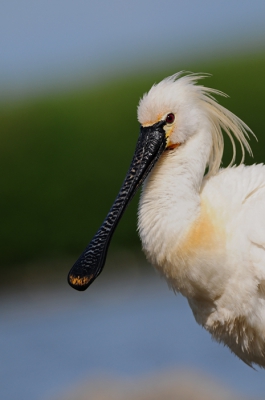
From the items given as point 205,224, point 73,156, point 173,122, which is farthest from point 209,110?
point 73,156

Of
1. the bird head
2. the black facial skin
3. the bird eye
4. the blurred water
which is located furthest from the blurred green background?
the bird eye

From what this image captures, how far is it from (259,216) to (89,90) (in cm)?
736

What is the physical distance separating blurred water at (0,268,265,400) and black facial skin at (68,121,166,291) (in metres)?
1.40

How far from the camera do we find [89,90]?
1095 centimetres

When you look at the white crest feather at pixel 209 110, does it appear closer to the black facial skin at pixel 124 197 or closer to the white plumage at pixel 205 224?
the white plumage at pixel 205 224

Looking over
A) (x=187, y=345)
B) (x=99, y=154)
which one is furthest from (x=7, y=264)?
(x=187, y=345)

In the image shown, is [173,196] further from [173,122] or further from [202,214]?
[173,122]

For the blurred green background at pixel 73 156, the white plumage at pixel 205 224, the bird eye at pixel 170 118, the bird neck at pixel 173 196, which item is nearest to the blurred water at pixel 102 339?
the blurred green background at pixel 73 156

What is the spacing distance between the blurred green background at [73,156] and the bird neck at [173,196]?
5.00m

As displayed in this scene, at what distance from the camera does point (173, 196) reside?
3.91 m

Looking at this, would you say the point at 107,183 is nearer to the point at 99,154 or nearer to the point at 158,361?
the point at 99,154

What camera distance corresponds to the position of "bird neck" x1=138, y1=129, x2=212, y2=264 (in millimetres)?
3865

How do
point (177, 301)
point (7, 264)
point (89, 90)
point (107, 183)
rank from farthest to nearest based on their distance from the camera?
point (89, 90) → point (107, 183) → point (7, 264) → point (177, 301)

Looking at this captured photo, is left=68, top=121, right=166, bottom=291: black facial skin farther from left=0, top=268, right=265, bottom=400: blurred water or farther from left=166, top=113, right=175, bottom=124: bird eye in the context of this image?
left=0, top=268, right=265, bottom=400: blurred water
